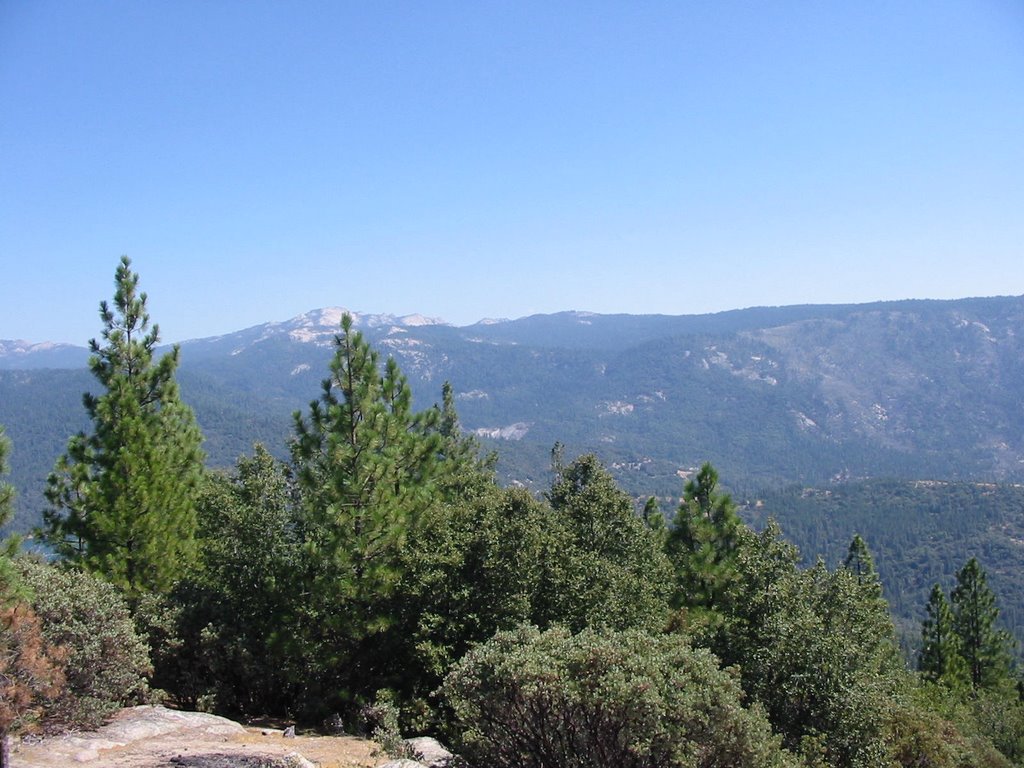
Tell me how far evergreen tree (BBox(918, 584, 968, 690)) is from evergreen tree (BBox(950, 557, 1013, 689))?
2.81 feet

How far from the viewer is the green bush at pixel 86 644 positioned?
12.5 m

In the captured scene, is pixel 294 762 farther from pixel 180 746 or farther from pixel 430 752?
pixel 430 752

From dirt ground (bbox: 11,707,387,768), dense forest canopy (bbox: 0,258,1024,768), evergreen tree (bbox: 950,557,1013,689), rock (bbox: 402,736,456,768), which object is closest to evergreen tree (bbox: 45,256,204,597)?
dense forest canopy (bbox: 0,258,1024,768)

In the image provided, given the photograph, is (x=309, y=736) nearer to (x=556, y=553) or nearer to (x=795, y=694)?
(x=556, y=553)

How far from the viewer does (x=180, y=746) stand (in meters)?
12.0

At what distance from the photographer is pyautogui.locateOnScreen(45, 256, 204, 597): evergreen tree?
749 inches

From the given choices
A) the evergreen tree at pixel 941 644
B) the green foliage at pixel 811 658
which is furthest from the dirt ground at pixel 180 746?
the evergreen tree at pixel 941 644

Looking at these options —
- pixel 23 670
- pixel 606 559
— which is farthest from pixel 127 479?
pixel 606 559

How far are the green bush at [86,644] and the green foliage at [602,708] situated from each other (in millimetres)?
6323

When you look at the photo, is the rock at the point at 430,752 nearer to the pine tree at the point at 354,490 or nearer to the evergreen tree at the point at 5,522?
the pine tree at the point at 354,490

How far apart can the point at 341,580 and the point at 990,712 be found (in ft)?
119

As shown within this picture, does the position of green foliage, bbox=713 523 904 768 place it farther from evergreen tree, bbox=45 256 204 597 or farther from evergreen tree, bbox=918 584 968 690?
evergreen tree, bbox=918 584 968 690

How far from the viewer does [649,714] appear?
10242 millimetres

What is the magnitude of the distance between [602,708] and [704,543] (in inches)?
567
